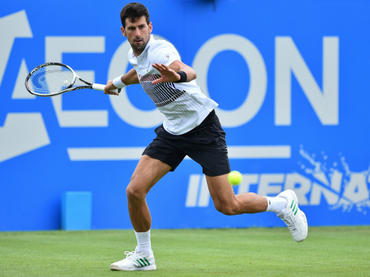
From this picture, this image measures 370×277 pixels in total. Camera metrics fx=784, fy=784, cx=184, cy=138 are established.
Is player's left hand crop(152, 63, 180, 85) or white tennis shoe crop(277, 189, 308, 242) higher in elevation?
player's left hand crop(152, 63, 180, 85)

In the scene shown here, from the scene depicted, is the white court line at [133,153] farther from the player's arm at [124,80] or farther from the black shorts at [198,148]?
the black shorts at [198,148]

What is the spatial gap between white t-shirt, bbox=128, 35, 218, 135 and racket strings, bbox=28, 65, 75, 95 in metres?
1.08

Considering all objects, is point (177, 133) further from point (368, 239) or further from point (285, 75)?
point (285, 75)

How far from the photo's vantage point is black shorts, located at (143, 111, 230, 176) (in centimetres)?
493

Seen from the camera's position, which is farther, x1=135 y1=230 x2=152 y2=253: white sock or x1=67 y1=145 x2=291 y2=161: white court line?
x1=67 y1=145 x2=291 y2=161: white court line

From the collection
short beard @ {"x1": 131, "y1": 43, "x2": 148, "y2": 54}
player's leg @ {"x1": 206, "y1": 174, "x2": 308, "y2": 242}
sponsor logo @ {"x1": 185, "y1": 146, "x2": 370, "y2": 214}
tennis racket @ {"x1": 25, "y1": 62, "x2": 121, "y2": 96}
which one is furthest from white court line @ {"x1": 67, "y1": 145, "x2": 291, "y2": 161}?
short beard @ {"x1": 131, "y1": 43, "x2": 148, "y2": 54}

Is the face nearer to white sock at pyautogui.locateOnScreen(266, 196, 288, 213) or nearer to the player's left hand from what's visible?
the player's left hand

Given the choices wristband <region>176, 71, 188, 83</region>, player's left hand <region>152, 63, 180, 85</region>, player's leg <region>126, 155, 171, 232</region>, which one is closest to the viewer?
player's left hand <region>152, 63, 180, 85</region>

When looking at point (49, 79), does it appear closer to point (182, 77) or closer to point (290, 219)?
point (182, 77)

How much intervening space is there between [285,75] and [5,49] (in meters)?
3.01

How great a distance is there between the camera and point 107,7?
8.28m

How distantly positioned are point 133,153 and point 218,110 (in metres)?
1.03

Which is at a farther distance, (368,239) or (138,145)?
(138,145)

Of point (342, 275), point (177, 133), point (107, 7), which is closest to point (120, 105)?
point (107, 7)
